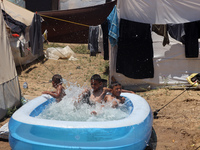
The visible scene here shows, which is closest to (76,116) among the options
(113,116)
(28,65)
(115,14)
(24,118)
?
(113,116)

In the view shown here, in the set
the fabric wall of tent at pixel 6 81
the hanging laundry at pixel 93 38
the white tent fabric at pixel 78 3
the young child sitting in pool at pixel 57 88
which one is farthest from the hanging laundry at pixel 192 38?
the white tent fabric at pixel 78 3

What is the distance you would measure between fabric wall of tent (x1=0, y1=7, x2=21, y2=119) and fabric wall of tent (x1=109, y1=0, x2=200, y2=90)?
9.83ft

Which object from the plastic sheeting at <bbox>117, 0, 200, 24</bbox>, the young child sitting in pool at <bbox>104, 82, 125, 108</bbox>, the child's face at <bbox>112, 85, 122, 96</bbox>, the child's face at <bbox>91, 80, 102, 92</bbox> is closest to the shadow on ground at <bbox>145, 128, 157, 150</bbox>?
the young child sitting in pool at <bbox>104, 82, 125, 108</bbox>

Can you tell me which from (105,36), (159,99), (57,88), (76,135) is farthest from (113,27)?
(76,135)

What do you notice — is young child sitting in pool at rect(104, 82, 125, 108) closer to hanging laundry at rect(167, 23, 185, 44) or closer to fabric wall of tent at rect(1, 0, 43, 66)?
hanging laundry at rect(167, 23, 185, 44)

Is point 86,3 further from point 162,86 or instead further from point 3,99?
point 3,99

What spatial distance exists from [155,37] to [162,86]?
1.49 metres

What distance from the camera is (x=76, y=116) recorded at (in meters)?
3.87

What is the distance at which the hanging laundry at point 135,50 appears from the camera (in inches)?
271

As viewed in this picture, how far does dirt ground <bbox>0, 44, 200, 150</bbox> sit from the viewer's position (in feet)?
13.4

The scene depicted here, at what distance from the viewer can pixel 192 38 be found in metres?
6.73

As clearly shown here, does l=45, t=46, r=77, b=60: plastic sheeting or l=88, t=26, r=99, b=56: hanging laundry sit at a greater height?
l=88, t=26, r=99, b=56: hanging laundry

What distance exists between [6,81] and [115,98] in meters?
2.40

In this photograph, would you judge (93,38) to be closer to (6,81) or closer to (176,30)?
(176,30)
